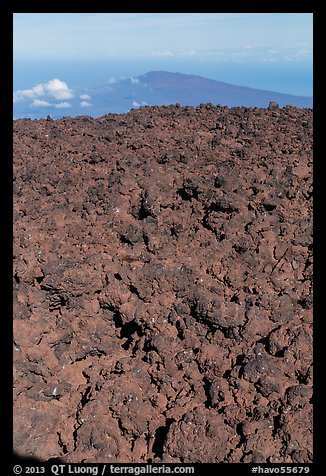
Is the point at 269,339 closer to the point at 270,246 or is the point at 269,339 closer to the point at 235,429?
the point at 235,429

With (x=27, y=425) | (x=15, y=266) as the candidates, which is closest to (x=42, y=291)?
(x=15, y=266)

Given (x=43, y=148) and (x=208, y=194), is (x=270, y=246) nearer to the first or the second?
(x=208, y=194)

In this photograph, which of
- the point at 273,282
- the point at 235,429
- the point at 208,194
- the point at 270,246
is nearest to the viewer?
the point at 235,429

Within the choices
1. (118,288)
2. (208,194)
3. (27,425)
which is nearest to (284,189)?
(208,194)

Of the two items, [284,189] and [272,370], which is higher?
[284,189]

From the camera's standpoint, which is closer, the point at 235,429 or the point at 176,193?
the point at 235,429

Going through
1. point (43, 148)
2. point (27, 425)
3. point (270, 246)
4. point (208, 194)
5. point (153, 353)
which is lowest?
point (27, 425)

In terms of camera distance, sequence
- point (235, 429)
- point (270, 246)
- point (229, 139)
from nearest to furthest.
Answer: point (235, 429)
point (270, 246)
point (229, 139)
